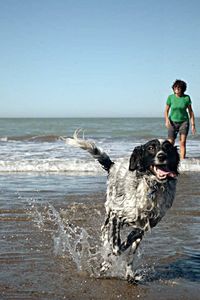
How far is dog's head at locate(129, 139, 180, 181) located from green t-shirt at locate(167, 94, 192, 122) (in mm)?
5637

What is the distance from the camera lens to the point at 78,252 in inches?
201

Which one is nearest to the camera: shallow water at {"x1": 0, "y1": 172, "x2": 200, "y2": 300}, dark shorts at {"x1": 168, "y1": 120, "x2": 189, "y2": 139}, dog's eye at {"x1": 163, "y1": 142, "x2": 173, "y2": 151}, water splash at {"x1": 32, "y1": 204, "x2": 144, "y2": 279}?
shallow water at {"x1": 0, "y1": 172, "x2": 200, "y2": 300}

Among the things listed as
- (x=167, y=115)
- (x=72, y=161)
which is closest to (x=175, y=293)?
(x=167, y=115)

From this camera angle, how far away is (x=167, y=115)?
10172mm

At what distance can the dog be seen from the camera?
427 cm

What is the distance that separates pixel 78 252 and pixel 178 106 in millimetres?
5638

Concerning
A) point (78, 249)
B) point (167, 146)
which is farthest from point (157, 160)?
point (78, 249)

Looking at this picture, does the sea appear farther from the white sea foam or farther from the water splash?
the white sea foam

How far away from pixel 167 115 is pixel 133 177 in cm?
599

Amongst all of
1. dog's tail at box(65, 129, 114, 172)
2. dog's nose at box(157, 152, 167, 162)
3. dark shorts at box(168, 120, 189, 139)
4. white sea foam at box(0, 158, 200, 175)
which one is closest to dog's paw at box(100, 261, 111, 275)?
dog's tail at box(65, 129, 114, 172)

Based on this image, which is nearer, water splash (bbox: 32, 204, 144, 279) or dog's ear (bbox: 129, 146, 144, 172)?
dog's ear (bbox: 129, 146, 144, 172)

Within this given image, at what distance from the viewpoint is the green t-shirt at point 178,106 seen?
32.4 feet

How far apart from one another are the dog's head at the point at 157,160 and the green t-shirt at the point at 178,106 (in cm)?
564

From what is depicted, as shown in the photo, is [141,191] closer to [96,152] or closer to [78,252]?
[96,152]
